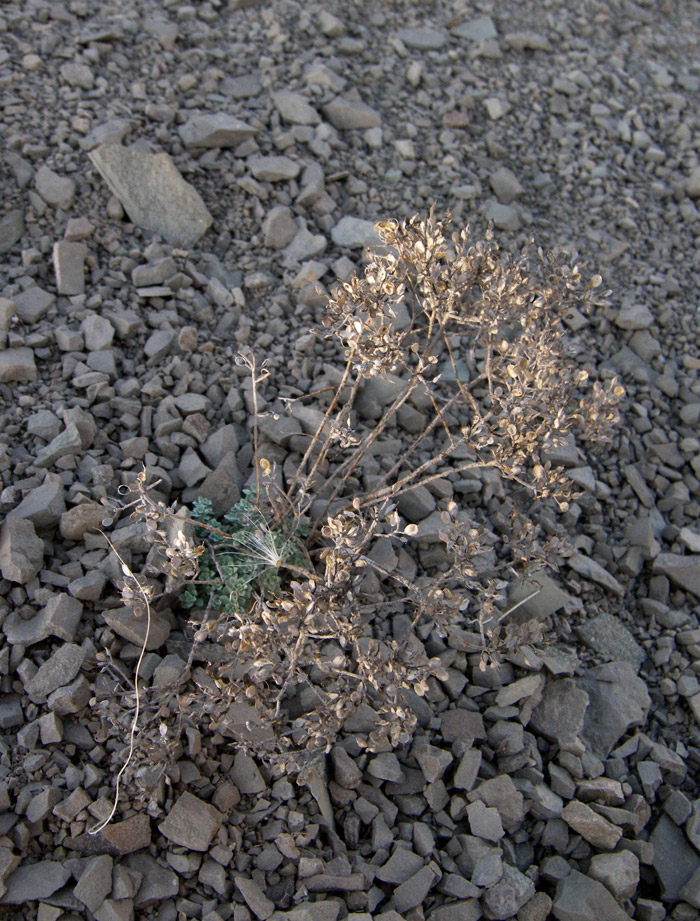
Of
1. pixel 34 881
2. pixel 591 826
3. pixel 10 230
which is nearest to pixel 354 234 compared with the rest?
pixel 10 230

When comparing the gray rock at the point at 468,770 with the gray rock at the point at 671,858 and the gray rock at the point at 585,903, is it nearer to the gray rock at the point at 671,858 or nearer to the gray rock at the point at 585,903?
the gray rock at the point at 585,903

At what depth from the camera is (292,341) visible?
3.59 metres

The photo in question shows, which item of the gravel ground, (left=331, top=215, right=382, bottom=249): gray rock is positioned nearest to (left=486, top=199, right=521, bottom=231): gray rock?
the gravel ground

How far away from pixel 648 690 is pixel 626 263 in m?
2.25

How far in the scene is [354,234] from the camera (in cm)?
390

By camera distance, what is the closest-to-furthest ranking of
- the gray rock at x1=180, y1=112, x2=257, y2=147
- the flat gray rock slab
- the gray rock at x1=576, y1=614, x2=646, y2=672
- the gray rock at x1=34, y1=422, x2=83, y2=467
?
the gray rock at x1=34, y1=422, x2=83, y2=467, the gray rock at x1=576, y1=614, x2=646, y2=672, the flat gray rock slab, the gray rock at x1=180, y1=112, x2=257, y2=147

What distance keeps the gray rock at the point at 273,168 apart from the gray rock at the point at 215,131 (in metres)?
0.14

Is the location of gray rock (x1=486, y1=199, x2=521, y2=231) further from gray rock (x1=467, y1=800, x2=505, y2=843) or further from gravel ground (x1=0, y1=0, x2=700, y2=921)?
gray rock (x1=467, y1=800, x2=505, y2=843)

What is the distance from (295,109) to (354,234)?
0.86m

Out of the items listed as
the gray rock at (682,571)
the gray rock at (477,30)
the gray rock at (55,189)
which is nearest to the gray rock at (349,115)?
the gray rock at (477,30)

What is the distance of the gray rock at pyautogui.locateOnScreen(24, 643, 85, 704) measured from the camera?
2.63 metres

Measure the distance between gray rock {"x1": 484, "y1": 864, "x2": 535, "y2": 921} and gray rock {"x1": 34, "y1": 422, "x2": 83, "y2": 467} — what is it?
206 cm

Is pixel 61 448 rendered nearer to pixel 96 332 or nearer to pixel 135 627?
pixel 96 332

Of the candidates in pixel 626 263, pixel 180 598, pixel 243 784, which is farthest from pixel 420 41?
pixel 243 784
